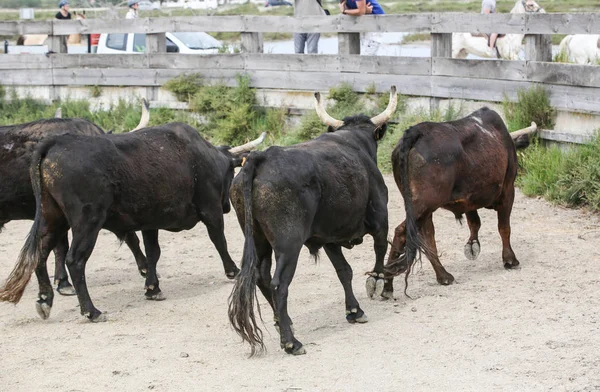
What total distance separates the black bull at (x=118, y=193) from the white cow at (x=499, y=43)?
928 centimetres

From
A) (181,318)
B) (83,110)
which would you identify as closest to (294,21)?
(83,110)

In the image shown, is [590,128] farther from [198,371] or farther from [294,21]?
[198,371]

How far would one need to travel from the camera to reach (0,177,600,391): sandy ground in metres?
6.40

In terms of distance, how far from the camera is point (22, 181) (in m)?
8.95

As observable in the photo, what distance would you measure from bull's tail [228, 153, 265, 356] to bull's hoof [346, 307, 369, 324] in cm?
93

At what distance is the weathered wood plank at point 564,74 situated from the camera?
11.2 m

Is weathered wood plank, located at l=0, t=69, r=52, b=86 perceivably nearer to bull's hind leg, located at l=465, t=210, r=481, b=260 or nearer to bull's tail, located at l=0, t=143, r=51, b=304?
bull's tail, located at l=0, t=143, r=51, b=304

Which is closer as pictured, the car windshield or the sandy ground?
the sandy ground

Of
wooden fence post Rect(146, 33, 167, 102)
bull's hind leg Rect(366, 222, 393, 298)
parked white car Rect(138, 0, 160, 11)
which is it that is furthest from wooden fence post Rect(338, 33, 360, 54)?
parked white car Rect(138, 0, 160, 11)

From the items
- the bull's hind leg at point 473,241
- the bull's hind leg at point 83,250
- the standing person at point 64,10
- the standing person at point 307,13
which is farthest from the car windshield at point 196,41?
the bull's hind leg at point 83,250

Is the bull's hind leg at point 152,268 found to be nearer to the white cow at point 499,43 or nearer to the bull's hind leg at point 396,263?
the bull's hind leg at point 396,263

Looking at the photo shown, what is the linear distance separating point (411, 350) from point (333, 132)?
7.25 ft

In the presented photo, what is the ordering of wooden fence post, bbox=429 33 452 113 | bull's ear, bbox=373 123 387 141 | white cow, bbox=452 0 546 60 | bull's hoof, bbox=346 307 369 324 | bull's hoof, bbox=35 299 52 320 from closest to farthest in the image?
1. bull's hoof, bbox=346 307 369 324
2. bull's hoof, bbox=35 299 52 320
3. bull's ear, bbox=373 123 387 141
4. wooden fence post, bbox=429 33 452 113
5. white cow, bbox=452 0 546 60

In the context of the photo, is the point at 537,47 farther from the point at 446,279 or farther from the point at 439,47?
the point at 446,279
